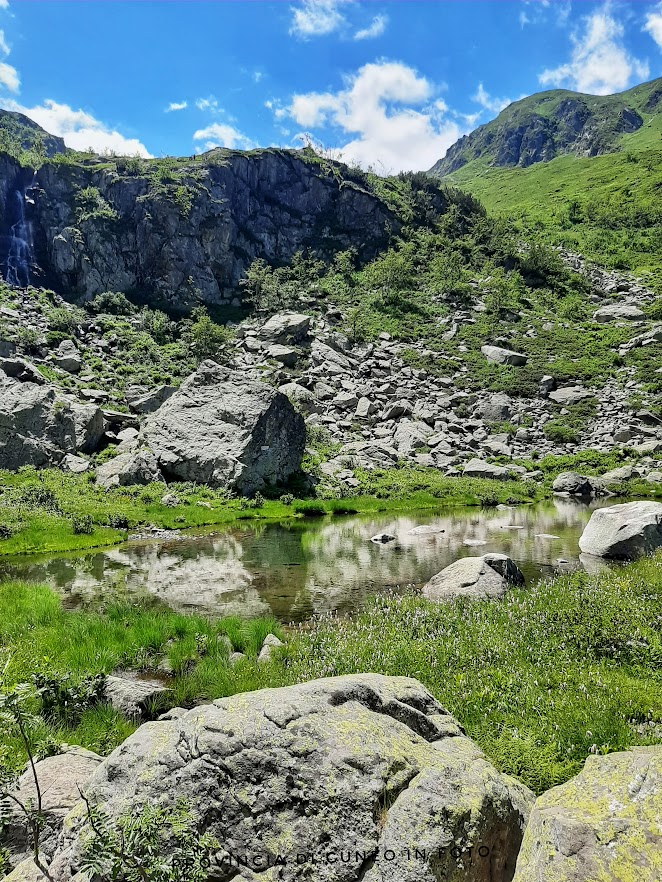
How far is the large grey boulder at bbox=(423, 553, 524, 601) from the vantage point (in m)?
14.7

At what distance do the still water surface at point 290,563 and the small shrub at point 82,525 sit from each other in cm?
309

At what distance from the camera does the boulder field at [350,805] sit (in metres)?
3.26

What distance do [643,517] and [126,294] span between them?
94032 millimetres

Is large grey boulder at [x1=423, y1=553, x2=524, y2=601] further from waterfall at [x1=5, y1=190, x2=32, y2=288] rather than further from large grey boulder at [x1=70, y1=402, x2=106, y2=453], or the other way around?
waterfall at [x1=5, y1=190, x2=32, y2=288]

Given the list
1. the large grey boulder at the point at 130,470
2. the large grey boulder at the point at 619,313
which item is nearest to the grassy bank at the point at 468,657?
the large grey boulder at the point at 130,470

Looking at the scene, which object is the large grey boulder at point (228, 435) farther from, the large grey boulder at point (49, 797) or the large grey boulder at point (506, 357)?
the large grey boulder at point (506, 357)

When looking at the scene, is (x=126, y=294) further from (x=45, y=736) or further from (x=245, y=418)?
(x=45, y=736)

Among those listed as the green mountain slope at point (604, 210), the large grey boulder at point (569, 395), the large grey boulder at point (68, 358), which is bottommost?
the large grey boulder at point (569, 395)

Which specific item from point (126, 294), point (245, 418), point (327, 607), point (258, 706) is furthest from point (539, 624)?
point (126, 294)

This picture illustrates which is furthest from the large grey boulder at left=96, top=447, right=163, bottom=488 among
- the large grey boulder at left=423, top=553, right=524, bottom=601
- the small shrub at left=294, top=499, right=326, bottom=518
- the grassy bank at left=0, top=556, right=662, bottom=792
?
the large grey boulder at left=423, top=553, right=524, bottom=601

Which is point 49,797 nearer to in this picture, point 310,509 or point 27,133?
point 310,509

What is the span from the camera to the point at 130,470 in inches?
1508

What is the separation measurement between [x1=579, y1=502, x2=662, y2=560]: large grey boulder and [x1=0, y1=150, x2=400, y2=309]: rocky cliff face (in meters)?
89.6

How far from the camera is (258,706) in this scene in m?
4.19
